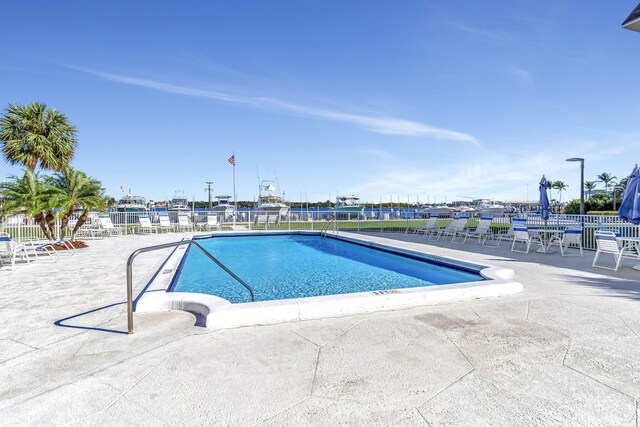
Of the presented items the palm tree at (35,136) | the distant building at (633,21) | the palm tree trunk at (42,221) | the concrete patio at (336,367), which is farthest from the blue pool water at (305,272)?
the palm tree at (35,136)

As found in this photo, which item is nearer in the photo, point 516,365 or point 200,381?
point 200,381

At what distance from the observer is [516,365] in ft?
7.88

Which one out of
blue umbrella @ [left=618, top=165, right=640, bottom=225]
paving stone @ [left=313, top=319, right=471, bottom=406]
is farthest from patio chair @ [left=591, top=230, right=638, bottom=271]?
paving stone @ [left=313, top=319, right=471, bottom=406]

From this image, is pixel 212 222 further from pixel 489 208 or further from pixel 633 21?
pixel 489 208

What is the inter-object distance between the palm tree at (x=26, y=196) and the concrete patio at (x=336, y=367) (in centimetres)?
603

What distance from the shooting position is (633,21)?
10453 mm

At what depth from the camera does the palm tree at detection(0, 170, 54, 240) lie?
858cm

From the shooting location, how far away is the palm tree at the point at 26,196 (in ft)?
28.1

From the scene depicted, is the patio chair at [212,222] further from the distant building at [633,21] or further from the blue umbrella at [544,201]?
the distant building at [633,21]

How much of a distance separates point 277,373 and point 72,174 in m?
11.2

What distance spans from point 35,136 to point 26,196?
994 centimetres

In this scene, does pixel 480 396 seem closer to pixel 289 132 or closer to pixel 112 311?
pixel 112 311

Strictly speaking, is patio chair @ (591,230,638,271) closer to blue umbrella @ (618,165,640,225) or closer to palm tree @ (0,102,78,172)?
blue umbrella @ (618,165,640,225)

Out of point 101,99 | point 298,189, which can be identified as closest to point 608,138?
point 101,99
